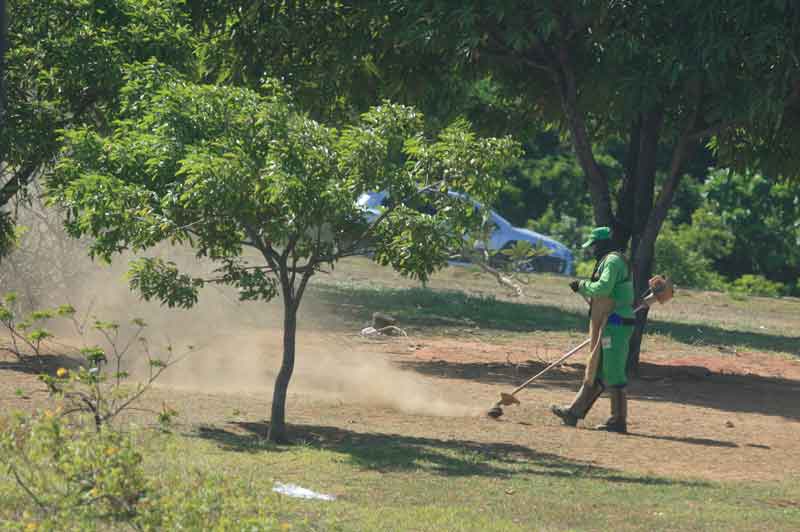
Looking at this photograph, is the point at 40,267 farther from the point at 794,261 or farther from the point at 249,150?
the point at 794,261

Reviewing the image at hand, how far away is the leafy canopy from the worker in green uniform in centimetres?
183

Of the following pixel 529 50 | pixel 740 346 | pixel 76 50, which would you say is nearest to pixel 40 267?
pixel 76 50

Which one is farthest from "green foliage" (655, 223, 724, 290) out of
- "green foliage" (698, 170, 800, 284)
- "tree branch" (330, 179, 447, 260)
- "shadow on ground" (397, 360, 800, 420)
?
"tree branch" (330, 179, 447, 260)

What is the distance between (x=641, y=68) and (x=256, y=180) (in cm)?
637

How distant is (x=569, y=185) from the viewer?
38094 millimetres

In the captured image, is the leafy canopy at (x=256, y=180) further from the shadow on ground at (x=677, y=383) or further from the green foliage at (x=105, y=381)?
the shadow on ground at (x=677, y=383)

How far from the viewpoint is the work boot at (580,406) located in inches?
483

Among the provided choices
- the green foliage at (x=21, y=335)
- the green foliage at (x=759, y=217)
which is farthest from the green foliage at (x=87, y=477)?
the green foliage at (x=759, y=217)

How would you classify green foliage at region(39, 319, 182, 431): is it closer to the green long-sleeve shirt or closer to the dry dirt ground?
the dry dirt ground

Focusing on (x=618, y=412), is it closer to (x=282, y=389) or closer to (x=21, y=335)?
(x=282, y=389)

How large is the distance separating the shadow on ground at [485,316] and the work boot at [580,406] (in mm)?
8153

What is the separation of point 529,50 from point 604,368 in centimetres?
524

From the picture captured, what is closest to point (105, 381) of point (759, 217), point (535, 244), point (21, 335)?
point (21, 335)

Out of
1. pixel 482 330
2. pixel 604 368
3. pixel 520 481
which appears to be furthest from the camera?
pixel 482 330
